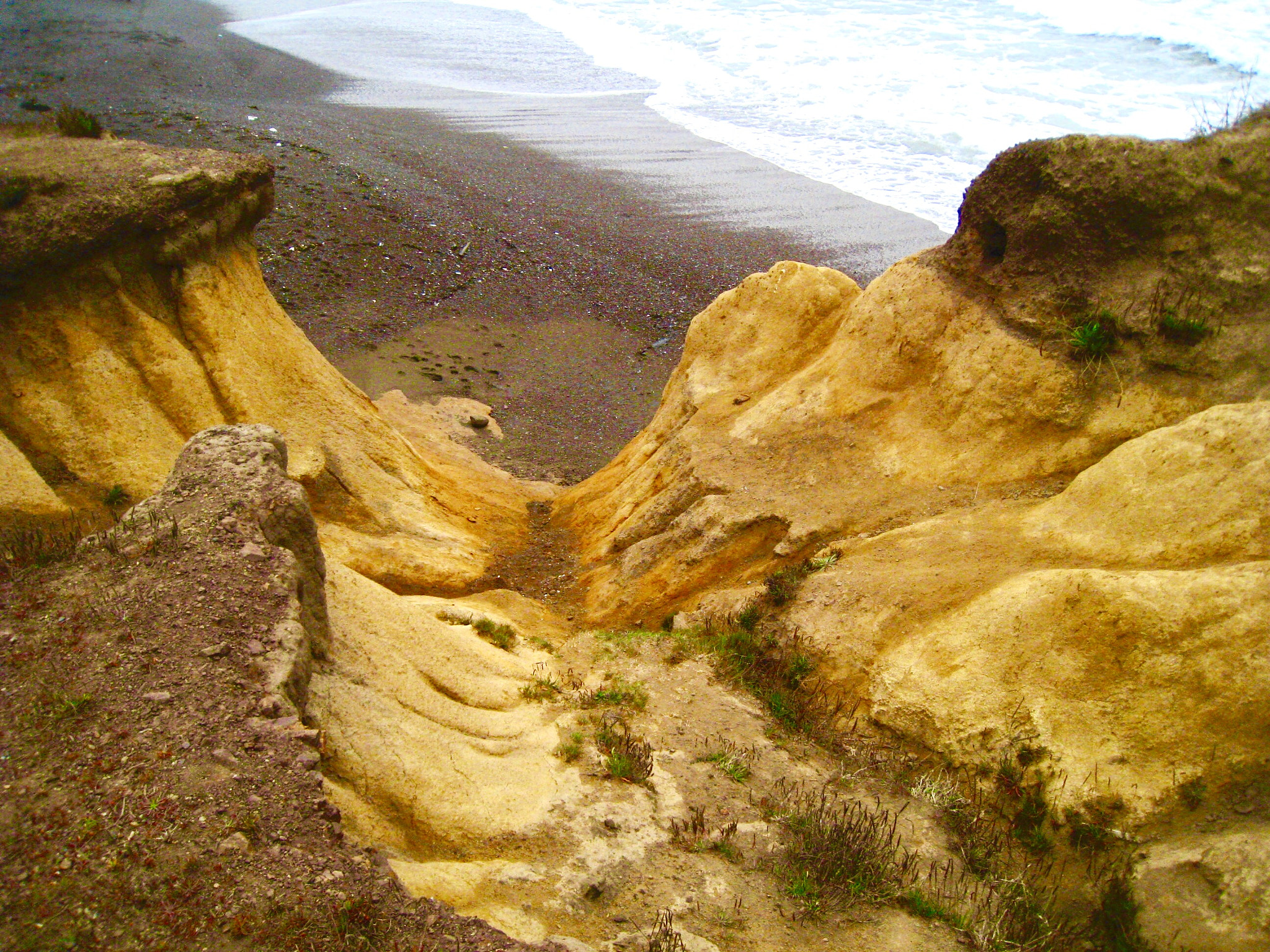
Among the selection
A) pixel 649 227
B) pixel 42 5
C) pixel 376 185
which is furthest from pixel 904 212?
pixel 42 5

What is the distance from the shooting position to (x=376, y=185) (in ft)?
60.0

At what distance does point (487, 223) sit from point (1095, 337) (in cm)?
1389

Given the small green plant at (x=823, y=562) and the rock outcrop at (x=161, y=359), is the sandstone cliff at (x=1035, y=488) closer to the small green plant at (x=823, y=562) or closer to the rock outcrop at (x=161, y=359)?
the small green plant at (x=823, y=562)

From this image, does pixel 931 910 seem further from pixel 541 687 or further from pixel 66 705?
pixel 66 705

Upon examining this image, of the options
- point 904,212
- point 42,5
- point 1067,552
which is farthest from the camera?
point 42,5

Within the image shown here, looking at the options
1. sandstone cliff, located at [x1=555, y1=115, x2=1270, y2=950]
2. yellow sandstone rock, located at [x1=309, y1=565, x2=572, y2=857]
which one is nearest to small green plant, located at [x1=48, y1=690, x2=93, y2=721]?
yellow sandstone rock, located at [x1=309, y1=565, x2=572, y2=857]

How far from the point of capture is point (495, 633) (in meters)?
7.14

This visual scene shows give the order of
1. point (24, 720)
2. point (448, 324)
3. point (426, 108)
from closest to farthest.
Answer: point (24, 720), point (448, 324), point (426, 108)

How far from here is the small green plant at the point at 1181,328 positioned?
22.2ft

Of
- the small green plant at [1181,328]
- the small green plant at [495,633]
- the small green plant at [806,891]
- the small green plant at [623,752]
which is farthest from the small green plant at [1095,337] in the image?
the small green plant at [495,633]

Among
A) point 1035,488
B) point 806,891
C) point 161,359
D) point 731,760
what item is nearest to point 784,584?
point 731,760

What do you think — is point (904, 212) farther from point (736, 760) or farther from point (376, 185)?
point (736, 760)

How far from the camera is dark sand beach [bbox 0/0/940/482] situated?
15.4 m

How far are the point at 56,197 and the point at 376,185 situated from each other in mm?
11419
